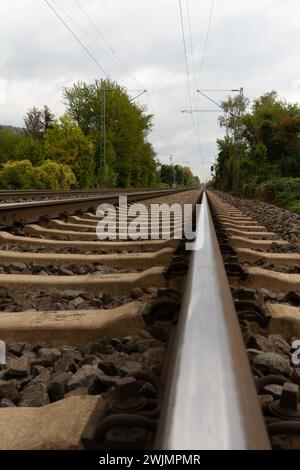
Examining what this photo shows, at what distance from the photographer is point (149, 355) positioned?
56.1 inches

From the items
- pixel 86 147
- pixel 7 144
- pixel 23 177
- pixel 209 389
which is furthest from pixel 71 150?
pixel 7 144

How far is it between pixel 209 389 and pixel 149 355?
0.57 m

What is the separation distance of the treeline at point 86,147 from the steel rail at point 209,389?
70.5ft

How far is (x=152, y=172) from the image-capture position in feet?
182

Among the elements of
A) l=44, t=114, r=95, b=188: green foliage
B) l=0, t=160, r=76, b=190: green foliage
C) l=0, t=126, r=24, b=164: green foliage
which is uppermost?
l=0, t=126, r=24, b=164: green foliage

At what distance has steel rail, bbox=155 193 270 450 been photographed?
2.42ft

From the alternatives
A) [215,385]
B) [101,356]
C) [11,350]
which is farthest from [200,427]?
[11,350]

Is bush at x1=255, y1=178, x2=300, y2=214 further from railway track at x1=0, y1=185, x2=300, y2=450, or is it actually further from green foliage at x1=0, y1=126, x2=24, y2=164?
green foliage at x1=0, y1=126, x2=24, y2=164

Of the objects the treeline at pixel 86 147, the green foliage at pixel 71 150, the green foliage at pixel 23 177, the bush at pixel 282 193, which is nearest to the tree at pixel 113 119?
the treeline at pixel 86 147

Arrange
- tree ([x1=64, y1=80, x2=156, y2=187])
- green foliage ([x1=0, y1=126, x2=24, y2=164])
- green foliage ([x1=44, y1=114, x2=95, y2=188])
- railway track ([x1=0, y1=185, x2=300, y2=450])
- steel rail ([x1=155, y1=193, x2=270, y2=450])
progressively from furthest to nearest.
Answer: green foliage ([x1=0, y1=126, x2=24, y2=164])
tree ([x1=64, y1=80, x2=156, y2=187])
green foliage ([x1=44, y1=114, x2=95, y2=188])
railway track ([x1=0, y1=185, x2=300, y2=450])
steel rail ([x1=155, y1=193, x2=270, y2=450])

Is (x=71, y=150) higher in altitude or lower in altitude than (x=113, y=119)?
lower

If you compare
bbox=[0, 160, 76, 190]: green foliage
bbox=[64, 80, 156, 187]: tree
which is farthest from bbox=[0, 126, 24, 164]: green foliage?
bbox=[0, 160, 76, 190]: green foliage

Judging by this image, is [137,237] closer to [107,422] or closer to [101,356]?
[101,356]

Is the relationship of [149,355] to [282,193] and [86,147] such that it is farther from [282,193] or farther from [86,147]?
[86,147]
